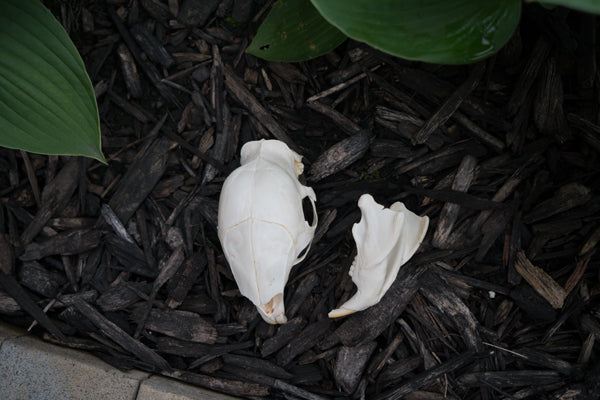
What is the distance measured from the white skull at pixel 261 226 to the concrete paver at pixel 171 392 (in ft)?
1.08

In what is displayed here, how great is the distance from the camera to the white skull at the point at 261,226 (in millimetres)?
1029

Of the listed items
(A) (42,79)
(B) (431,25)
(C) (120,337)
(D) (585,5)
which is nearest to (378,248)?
(B) (431,25)

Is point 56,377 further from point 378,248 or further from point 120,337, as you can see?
point 378,248

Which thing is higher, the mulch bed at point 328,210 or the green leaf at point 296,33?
the green leaf at point 296,33

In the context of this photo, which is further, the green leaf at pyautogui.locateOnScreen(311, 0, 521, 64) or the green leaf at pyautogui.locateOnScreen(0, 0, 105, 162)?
the green leaf at pyautogui.locateOnScreen(0, 0, 105, 162)

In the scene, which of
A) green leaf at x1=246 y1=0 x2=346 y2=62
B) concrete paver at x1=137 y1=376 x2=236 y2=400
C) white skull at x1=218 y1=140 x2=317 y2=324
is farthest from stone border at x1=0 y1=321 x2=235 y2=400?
green leaf at x1=246 y1=0 x2=346 y2=62

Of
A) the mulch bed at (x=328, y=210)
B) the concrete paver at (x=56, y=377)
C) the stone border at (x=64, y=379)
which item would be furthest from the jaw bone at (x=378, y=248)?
the concrete paver at (x=56, y=377)

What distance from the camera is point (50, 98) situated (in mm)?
1024

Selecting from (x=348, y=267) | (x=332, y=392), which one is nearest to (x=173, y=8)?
(x=348, y=267)

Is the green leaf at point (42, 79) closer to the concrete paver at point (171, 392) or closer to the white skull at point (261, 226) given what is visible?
the white skull at point (261, 226)

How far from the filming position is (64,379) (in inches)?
48.8

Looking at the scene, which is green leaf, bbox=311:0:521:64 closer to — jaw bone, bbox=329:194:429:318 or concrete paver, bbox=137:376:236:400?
jaw bone, bbox=329:194:429:318

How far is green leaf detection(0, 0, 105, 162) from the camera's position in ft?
3.33

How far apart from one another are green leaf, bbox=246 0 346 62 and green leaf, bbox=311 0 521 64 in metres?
0.31
